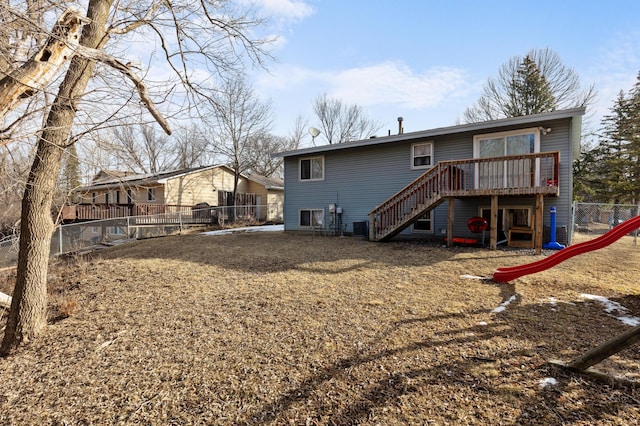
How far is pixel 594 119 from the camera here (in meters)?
22.8

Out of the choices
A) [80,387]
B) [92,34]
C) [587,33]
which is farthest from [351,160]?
[80,387]

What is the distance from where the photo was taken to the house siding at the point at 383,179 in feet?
29.9

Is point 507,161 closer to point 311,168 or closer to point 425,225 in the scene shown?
point 425,225

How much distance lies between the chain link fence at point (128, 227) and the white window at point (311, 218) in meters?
6.88

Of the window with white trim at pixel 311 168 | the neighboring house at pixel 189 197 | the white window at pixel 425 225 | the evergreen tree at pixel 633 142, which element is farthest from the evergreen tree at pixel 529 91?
the neighboring house at pixel 189 197

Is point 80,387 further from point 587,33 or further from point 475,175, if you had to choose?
point 587,33

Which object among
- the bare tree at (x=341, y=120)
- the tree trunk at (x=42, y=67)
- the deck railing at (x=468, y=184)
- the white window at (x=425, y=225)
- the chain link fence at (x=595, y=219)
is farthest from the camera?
the bare tree at (x=341, y=120)

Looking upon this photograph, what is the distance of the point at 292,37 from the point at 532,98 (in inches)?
835

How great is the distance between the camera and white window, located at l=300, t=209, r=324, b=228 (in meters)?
13.8

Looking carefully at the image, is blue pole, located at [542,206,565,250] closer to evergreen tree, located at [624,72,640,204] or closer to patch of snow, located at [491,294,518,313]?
patch of snow, located at [491,294,518,313]

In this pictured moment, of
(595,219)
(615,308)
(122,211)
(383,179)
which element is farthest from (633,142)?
(122,211)

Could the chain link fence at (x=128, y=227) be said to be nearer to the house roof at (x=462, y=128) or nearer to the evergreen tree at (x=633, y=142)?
the house roof at (x=462, y=128)

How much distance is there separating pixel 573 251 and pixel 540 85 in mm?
22029

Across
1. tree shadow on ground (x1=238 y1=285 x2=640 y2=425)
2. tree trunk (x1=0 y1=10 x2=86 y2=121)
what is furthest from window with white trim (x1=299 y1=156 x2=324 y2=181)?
tree shadow on ground (x1=238 y1=285 x2=640 y2=425)
